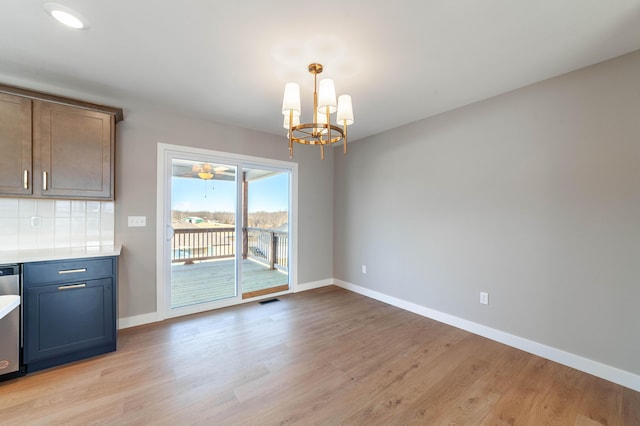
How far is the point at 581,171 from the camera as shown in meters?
2.20

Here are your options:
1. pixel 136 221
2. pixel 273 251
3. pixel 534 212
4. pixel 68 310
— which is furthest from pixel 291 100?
pixel 273 251

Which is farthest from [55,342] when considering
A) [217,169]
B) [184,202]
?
[217,169]

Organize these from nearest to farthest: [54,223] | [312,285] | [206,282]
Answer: [54,223]
[206,282]
[312,285]

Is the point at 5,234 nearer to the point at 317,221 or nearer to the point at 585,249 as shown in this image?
the point at 317,221

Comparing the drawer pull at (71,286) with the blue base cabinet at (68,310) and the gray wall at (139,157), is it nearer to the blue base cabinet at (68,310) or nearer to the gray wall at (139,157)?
the blue base cabinet at (68,310)

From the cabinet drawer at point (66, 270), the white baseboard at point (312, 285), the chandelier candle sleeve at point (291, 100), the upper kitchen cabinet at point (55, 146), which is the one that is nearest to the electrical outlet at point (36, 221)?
the upper kitchen cabinet at point (55, 146)

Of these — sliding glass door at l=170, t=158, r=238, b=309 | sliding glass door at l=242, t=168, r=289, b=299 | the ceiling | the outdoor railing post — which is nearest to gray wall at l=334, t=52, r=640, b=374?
the ceiling

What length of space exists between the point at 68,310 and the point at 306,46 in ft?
9.53

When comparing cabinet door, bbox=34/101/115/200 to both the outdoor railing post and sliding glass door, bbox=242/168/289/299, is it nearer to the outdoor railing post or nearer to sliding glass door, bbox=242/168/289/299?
sliding glass door, bbox=242/168/289/299

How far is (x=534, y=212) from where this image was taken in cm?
245

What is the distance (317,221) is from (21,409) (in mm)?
3581

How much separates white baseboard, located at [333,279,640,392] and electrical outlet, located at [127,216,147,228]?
3330mm

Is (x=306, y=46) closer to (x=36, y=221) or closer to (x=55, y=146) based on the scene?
(x=55, y=146)

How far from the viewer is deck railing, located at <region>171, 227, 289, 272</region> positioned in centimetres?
345
